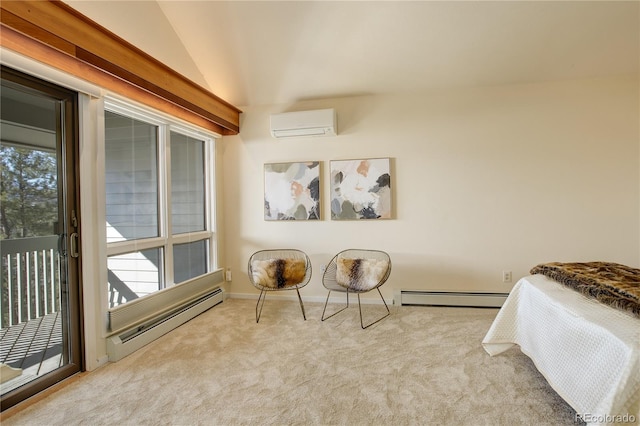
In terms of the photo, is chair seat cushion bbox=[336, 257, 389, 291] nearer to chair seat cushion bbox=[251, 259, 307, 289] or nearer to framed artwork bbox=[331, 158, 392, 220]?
chair seat cushion bbox=[251, 259, 307, 289]

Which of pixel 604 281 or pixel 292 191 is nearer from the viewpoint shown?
pixel 604 281

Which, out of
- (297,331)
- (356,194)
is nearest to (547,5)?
(356,194)

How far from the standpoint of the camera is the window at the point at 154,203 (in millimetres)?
2510

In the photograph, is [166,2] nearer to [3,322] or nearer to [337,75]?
[337,75]

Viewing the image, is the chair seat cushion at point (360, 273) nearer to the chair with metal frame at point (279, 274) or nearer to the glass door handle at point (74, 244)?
the chair with metal frame at point (279, 274)

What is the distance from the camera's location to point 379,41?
2854 mm

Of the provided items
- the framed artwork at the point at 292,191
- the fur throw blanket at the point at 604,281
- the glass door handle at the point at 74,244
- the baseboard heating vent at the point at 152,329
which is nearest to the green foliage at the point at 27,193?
the glass door handle at the point at 74,244

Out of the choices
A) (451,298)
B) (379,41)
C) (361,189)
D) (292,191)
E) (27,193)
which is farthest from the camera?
(292,191)

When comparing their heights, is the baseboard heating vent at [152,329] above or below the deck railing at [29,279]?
below

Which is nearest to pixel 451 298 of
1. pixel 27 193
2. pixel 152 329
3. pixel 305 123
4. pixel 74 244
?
pixel 305 123

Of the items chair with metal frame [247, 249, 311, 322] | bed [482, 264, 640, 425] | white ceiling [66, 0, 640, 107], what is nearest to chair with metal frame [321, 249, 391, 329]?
chair with metal frame [247, 249, 311, 322]

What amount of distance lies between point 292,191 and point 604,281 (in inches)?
113

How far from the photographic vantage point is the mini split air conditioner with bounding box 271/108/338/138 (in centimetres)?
338

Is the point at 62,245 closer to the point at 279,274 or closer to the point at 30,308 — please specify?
the point at 30,308
